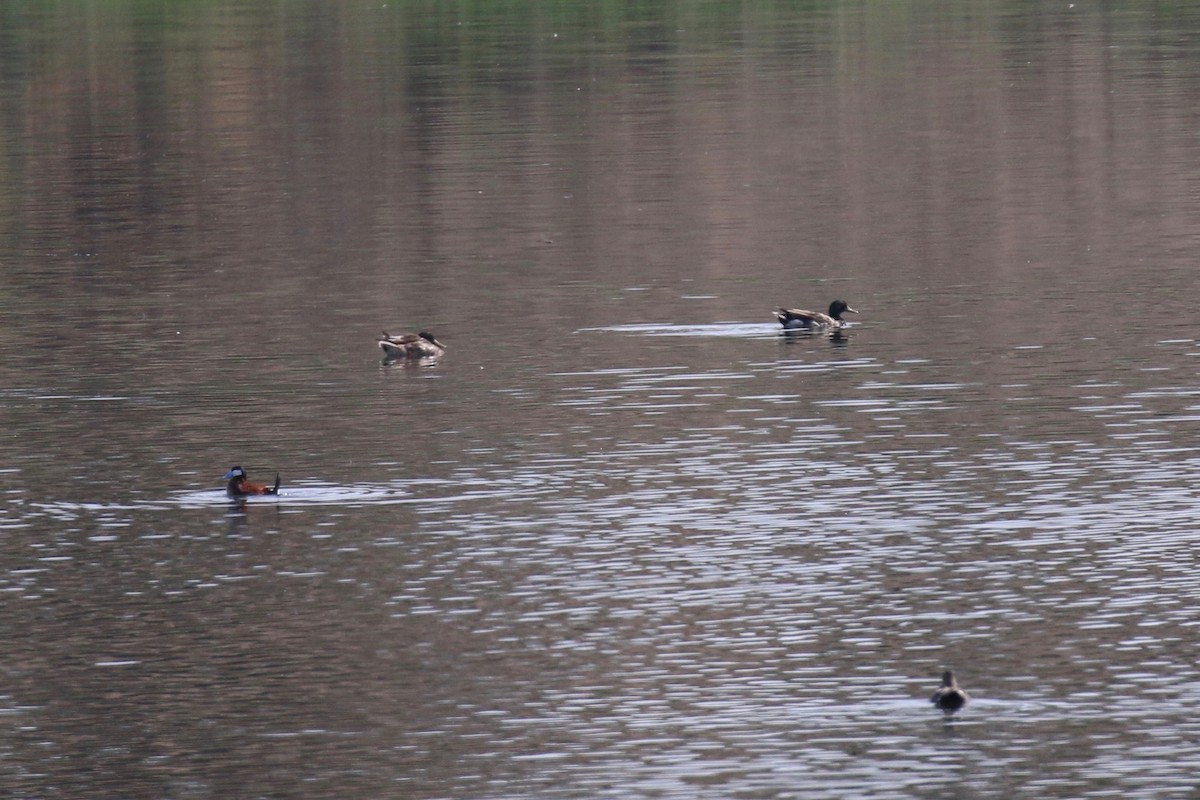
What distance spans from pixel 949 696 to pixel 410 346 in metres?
17.0

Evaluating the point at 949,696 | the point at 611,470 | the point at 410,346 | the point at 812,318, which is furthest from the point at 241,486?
the point at 812,318

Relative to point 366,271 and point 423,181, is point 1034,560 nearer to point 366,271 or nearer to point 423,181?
point 366,271

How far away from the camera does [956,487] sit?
2636 centimetres

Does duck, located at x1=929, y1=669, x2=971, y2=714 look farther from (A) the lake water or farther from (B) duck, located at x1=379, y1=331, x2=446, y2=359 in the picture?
(B) duck, located at x1=379, y1=331, x2=446, y2=359

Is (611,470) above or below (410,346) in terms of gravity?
below

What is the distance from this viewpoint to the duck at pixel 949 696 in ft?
61.5

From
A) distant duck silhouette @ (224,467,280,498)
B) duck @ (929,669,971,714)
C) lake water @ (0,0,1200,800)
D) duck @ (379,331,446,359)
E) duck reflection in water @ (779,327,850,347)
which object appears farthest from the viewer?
duck reflection in water @ (779,327,850,347)

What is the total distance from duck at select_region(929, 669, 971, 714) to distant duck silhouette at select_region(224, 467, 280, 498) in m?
9.41

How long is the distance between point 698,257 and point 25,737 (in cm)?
2702

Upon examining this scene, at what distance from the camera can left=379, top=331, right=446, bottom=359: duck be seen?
34.5m

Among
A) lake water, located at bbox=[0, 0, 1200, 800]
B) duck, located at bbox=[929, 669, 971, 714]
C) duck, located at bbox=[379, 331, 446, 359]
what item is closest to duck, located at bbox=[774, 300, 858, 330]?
lake water, located at bbox=[0, 0, 1200, 800]

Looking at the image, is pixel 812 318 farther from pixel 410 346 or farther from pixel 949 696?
pixel 949 696

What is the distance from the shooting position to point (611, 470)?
27.7m

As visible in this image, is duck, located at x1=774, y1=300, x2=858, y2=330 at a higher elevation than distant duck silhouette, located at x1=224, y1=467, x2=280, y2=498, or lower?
higher
